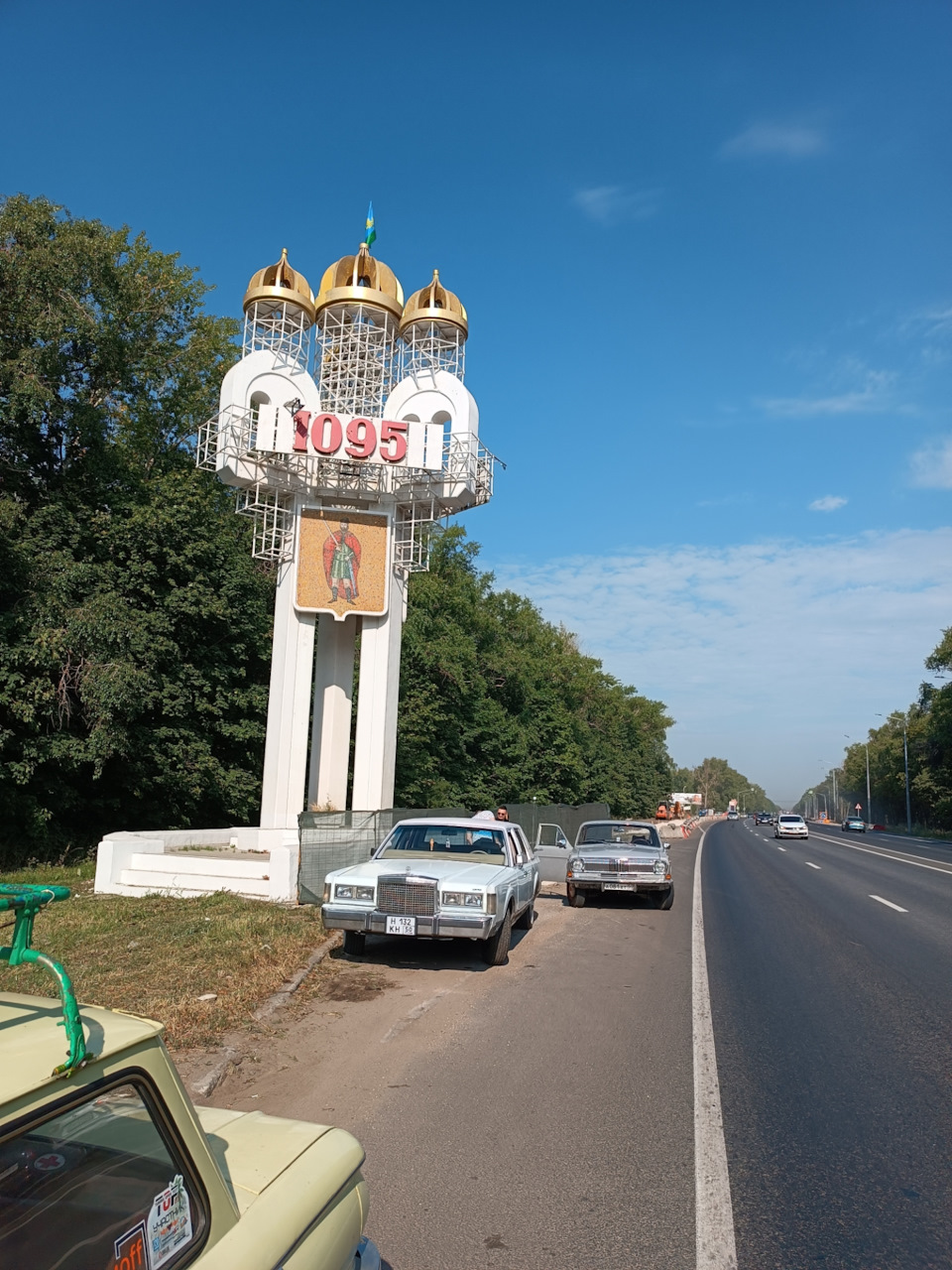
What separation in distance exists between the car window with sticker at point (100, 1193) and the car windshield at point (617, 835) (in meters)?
14.7

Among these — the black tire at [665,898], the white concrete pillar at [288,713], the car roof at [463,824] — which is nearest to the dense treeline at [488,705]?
the white concrete pillar at [288,713]

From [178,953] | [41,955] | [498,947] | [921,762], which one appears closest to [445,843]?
[498,947]

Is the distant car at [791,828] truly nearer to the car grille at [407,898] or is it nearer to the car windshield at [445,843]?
the car windshield at [445,843]

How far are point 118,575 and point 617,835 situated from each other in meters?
14.2

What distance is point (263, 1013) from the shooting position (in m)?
7.68

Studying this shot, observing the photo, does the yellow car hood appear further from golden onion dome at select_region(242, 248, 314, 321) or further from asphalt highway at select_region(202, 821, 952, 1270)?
golden onion dome at select_region(242, 248, 314, 321)

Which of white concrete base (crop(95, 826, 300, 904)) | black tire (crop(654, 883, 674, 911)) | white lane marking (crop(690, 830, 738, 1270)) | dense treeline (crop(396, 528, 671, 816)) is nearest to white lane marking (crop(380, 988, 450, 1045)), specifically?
white lane marking (crop(690, 830, 738, 1270))

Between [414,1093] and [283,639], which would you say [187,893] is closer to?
[283,639]

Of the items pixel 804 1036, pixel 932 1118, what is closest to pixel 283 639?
pixel 804 1036

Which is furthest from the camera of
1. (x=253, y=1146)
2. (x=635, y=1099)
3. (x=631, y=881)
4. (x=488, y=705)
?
(x=488, y=705)

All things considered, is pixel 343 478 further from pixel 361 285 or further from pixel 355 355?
pixel 361 285

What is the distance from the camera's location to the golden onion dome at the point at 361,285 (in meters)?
22.8

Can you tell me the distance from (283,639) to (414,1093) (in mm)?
15631

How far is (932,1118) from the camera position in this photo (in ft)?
18.3
